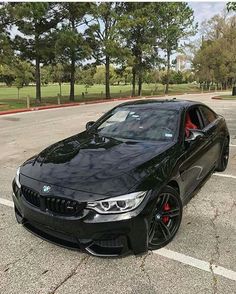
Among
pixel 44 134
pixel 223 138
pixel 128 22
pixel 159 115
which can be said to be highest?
pixel 128 22

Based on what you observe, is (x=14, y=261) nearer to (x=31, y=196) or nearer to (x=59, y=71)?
(x=31, y=196)

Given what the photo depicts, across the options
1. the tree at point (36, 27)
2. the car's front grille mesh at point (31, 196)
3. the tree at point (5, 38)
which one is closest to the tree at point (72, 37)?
the tree at point (36, 27)

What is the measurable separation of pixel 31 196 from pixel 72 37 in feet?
77.7

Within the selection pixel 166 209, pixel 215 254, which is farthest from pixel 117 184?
pixel 215 254

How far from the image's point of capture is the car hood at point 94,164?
10.1 feet

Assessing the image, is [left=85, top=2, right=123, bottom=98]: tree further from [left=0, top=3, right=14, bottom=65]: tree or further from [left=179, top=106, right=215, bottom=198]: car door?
[left=179, top=106, right=215, bottom=198]: car door

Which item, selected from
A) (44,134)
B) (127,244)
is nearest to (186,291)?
(127,244)

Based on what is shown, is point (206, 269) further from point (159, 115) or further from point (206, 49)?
point (206, 49)

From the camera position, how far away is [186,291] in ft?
9.31

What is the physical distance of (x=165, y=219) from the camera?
11.5 ft

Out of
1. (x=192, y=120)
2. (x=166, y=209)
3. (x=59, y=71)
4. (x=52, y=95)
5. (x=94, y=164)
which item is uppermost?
(x=59, y=71)

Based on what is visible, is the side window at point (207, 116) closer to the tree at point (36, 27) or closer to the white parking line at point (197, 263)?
the white parking line at point (197, 263)

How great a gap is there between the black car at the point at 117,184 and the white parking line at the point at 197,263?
0.11 metres

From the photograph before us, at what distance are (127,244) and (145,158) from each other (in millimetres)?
991
